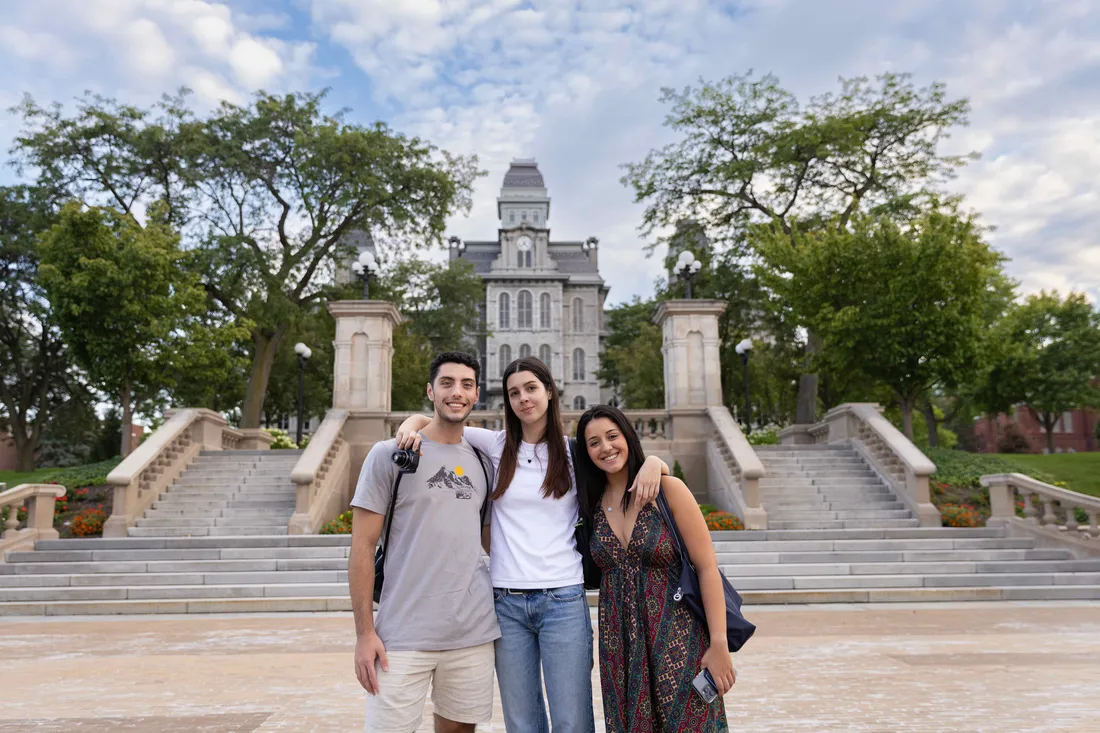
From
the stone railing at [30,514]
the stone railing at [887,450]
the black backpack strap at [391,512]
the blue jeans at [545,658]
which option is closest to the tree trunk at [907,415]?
the stone railing at [887,450]

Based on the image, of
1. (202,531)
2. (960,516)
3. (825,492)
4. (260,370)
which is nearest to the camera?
(202,531)

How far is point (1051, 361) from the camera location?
34719 millimetres

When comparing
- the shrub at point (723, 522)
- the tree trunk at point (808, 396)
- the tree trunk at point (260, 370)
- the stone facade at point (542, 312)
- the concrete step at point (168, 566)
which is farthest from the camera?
the stone facade at point (542, 312)

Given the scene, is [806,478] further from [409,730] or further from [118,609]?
[409,730]

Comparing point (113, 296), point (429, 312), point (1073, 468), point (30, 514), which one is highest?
point (429, 312)

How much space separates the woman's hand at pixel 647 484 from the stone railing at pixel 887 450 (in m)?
12.7

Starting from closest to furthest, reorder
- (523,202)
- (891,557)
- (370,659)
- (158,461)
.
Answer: (370,659) → (891,557) → (158,461) → (523,202)

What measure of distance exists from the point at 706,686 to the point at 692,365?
15529 mm

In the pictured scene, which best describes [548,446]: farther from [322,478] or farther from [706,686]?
[322,478]

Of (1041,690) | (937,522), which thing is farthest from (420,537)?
(937,522)

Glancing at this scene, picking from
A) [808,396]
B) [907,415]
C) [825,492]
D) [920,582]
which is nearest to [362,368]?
[825,492]

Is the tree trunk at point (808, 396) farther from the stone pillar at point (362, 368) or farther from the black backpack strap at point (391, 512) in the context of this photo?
the black backpack strap at point (391, 512)

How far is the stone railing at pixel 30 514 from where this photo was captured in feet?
39.8

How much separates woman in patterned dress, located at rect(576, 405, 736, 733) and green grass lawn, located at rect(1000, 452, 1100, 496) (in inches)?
693
